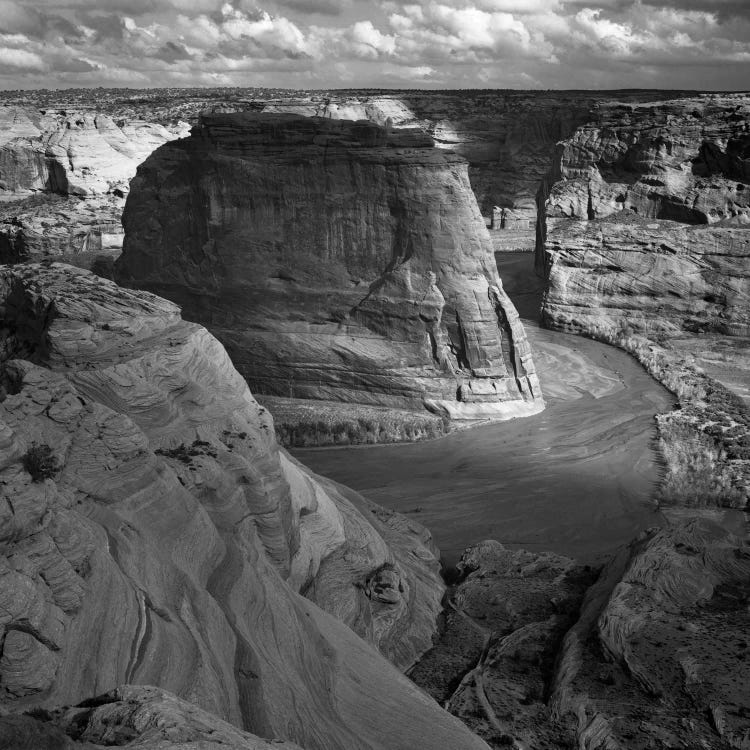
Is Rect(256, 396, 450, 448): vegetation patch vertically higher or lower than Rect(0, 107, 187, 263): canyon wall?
lower

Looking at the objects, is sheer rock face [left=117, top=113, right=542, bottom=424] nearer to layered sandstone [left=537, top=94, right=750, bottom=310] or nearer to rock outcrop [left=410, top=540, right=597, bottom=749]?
rock outcrop [left=410, top=540, right=597, bottom=749]

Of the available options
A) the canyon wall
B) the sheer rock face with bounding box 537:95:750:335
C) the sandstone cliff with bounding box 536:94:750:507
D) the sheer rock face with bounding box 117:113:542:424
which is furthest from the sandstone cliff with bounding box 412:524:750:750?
the canyon wall

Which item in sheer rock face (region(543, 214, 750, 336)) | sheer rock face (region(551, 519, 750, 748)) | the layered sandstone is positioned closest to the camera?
sheer rock face (region(551, 519, 750, 748))

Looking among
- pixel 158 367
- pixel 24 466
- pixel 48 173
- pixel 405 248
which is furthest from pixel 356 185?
pixel 48 173

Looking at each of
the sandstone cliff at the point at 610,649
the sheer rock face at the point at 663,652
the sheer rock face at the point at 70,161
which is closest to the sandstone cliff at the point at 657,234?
the sandstone cliff at the point at 610,649

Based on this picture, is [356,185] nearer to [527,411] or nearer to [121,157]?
[527,411]

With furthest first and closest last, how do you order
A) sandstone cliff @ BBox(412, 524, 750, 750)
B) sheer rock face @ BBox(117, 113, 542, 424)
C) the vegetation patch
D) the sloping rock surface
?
1. sheer rock face @ BBox(117, 113, 542, 424)
2. the vegetation patch
3. sandstone cliff @ BBox(412, 524, 750, 750)
4. the sloping rock surface

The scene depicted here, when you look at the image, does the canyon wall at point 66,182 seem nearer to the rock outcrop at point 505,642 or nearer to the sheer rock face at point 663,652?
the rock outcrop at point 505,642
